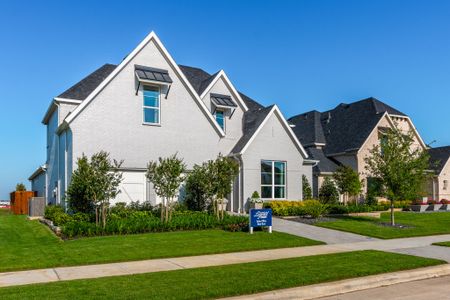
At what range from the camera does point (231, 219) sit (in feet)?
60.6

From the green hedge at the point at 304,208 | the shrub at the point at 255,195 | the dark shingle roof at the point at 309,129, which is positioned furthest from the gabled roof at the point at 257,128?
the dark shingle roof at the point at 309,129

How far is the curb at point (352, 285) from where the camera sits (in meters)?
7.70

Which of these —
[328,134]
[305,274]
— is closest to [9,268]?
[305,274]

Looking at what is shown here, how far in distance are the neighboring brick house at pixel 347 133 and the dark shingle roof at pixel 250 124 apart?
7108mm

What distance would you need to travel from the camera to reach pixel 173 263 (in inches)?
424

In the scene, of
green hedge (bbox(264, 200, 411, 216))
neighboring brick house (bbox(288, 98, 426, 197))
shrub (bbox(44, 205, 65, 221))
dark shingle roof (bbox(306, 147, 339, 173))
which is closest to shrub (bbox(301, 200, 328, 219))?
green hedge (bbox(264, 200, 411, 216))

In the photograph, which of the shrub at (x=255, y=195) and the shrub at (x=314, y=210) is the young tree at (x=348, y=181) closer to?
the shrub at (x=314, y=210)

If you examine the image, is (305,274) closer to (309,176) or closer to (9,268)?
(9,268)

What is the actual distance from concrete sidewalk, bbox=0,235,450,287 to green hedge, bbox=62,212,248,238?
4.63m

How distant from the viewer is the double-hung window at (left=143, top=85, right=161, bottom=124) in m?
21.7

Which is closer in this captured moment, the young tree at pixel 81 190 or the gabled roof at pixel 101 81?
the young tree at pixel 81 190

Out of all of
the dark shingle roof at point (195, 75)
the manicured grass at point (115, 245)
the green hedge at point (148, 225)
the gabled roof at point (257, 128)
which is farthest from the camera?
the dark shingle roof at point (195, 75)

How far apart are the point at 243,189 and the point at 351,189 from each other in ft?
29.4

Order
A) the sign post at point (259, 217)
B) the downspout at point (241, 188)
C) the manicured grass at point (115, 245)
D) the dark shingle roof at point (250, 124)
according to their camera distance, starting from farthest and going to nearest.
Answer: the dark shingle roof at point (250, 124), the downspout at point (241, 188), the sign post at point (259, 217), the manicured grass at point (115, 245)
